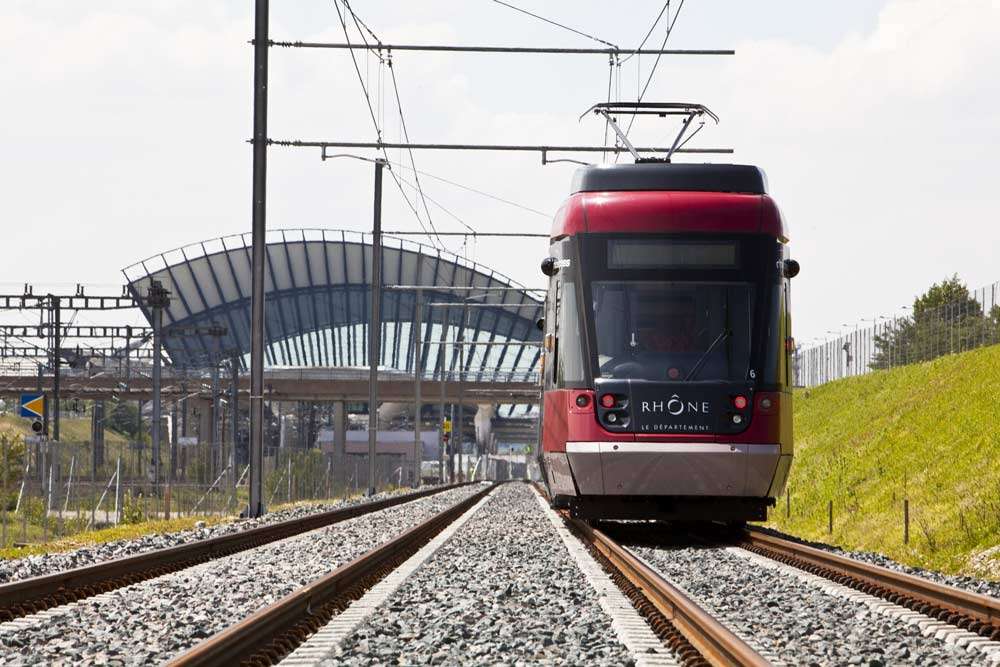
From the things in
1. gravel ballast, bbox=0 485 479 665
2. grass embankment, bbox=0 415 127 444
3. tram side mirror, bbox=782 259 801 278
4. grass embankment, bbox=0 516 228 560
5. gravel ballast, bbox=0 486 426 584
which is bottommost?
grass embankment, bbox=0 516 228 560

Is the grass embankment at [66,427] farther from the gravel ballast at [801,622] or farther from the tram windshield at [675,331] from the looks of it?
the gravel ballast at [801,622]

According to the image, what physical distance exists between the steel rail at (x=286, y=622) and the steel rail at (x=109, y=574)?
1793 mm

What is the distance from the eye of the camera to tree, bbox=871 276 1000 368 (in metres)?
52.0

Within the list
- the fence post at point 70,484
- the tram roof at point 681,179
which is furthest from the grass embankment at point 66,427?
the tram roof at point 681,179

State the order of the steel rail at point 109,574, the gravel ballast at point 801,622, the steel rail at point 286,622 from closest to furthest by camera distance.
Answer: the steel rail at point 286,622 → the gravel ballast at point 801,622 → the steel rail at point 109,574

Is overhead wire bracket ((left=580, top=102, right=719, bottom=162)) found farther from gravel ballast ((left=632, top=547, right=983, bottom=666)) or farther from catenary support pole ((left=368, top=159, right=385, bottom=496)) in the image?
catenary support pole ((left=368, top=159, right=385, bottom=496))

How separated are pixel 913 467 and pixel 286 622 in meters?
23.2

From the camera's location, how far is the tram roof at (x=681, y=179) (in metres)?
17.7

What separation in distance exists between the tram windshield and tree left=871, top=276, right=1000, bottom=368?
1350 inches

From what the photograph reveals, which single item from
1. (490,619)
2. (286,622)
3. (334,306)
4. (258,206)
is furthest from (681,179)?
(334,306)

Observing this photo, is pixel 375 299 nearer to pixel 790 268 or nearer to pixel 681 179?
pixel 681 179

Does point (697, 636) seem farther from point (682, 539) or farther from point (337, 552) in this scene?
point (682, 539)

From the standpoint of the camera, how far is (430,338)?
13325 centimetres

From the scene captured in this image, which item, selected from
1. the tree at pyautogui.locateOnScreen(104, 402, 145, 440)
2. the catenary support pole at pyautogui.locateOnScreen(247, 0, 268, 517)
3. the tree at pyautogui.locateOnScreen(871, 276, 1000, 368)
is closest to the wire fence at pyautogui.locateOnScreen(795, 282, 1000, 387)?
the tree at pyautogui.locateOnScreen(871, 276, 1000, 368)
